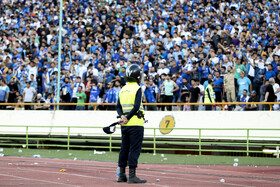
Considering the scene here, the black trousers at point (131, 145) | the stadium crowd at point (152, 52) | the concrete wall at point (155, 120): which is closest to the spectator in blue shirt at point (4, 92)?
the stadium crowd at point (152, 52)

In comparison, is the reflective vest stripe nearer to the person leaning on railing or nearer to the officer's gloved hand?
the officer's gloved hand

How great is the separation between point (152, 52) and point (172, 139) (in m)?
5.45

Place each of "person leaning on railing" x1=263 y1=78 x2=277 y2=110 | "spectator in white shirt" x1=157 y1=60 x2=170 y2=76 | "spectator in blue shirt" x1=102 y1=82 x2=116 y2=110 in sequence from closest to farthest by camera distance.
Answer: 1. "person leaning on railing" x1=263 y1=78 x2=277 y2=110
2. "spectator in blue shirt" x1=102 y1=82 x2=116 y2=110
3. "spectator in white shirt" x1=157 y1=60 x2=170 y2=76

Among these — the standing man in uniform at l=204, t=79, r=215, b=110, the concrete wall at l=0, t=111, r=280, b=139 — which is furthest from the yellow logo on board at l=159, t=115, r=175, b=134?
the standing man in uniform at l=204, t=79, r=215, b=110

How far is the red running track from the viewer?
10.3 m

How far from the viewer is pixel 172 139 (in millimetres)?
20547

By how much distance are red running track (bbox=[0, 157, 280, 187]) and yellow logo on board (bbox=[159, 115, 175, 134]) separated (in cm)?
557

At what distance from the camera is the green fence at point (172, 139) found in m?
19.0

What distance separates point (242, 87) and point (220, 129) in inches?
81.8

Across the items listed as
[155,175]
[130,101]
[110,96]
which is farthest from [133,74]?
[110,96]

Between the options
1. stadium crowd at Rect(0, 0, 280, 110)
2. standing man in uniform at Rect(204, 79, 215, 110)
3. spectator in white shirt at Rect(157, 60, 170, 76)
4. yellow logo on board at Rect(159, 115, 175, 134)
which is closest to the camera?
standing man in uniform at Rect(204, 79, 215, 110)

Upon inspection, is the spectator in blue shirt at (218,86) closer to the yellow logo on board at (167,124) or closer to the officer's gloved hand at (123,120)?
the yellow logo on board at (167,124)

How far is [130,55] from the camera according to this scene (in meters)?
24.6

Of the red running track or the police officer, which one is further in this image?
the red running track
